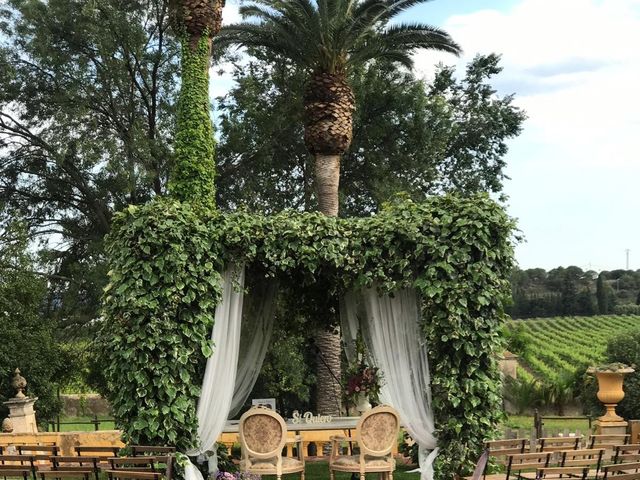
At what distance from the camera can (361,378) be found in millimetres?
10086

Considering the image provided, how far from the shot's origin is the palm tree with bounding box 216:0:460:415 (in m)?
14.8

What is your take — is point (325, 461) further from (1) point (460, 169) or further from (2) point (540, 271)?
(2) point (540, 271)

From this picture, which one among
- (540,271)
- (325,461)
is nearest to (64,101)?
(325,461)

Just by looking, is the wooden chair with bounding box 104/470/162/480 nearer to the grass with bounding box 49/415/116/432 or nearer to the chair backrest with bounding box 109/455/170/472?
the chair backrest with bounding box 109/455/170/472

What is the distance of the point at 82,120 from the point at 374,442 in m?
13.1

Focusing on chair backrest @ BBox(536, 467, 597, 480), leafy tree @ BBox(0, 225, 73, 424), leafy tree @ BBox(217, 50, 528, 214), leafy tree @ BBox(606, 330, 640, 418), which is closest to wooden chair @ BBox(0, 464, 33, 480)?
chair backrest @ BBox(536, 467, 597, 480)

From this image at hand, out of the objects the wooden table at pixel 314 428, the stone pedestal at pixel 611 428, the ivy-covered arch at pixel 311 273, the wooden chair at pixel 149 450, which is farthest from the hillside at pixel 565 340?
the wooden chair at pixel 149 450

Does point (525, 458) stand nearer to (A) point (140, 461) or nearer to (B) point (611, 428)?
(A) point (140, 461)

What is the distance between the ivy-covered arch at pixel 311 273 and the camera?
8234 mm

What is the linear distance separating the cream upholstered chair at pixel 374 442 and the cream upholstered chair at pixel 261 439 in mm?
699

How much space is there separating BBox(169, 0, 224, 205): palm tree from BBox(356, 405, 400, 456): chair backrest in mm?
5623

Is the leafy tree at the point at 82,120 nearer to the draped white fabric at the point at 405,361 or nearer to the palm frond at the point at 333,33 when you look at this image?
the palm frond at the point at 333,33

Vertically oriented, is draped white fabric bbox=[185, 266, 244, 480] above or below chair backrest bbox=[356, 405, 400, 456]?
above

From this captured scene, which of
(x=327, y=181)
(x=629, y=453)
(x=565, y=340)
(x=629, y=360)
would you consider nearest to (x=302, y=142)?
(x=327, y=181)
